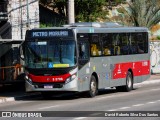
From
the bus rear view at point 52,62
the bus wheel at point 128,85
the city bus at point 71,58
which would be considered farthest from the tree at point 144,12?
the bus rear view at point 52,62

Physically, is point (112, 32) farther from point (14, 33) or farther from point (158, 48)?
point (158, 48)

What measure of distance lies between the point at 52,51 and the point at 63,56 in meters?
0.47

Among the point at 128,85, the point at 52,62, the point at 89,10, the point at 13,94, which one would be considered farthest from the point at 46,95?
the point at 89,10

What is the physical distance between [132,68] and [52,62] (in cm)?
634

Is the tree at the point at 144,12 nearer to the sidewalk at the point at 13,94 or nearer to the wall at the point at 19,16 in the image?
the wall at the point at 19,16

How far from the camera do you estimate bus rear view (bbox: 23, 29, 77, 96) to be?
24.1 metres

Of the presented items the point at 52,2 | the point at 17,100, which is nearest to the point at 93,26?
the point at 17,100

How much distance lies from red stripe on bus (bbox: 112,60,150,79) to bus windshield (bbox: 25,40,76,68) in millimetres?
3918

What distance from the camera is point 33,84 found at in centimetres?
2447

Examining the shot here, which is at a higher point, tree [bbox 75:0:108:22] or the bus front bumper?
tree [bbox 75:0:108:22]

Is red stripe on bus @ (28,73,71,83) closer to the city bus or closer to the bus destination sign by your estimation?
the city bus

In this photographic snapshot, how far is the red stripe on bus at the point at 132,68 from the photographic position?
91.5ft

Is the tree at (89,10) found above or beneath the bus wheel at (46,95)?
above

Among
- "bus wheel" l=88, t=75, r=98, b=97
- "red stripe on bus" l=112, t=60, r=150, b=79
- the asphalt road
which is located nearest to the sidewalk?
the asphalt road
